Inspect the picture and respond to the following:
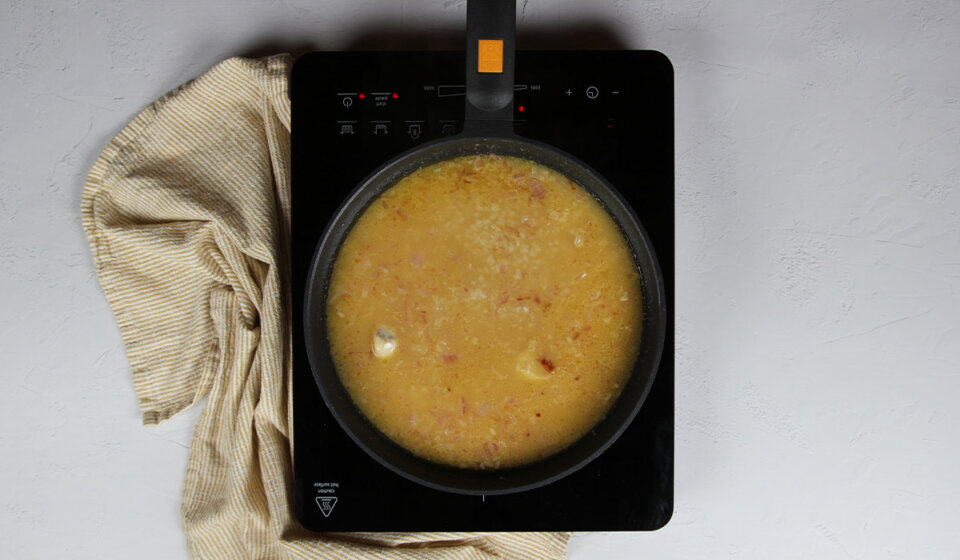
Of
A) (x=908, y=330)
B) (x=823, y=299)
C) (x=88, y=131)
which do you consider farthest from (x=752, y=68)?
(x=88, y=131)

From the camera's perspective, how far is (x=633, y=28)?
1.07 m

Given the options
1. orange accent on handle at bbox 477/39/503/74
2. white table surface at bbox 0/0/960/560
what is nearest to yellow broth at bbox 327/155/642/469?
orange accent on handle at bbox 477/39/503/74

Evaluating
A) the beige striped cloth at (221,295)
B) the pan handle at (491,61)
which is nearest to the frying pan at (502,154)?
the pan handle at (491,61)

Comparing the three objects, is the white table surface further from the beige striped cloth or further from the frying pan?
the frying pan

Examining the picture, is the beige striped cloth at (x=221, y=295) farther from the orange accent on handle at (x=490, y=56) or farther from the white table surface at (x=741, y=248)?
the orange accent on handle at (x=490, y=56)

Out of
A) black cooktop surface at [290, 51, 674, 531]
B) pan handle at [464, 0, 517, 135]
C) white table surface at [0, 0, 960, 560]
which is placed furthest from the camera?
white table surface at [0, 0, 960, 560]

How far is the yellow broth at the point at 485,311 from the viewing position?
0.91 metres

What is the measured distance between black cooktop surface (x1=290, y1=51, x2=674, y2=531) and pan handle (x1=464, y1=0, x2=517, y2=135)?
12 cm

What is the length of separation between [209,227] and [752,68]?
82 centimetres

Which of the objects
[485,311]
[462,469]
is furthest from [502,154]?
[462,469]

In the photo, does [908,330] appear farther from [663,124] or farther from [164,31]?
[164,31]

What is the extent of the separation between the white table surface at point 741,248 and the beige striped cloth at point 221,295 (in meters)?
0.07

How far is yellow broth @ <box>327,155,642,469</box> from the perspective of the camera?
2.98ft

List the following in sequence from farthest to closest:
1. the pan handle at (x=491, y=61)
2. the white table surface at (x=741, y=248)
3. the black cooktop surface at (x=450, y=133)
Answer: the white table surface at (x=741, y=248) < the black cooktop surface at (x=450, y=133) < the pan handle at (x=491, y=61)
